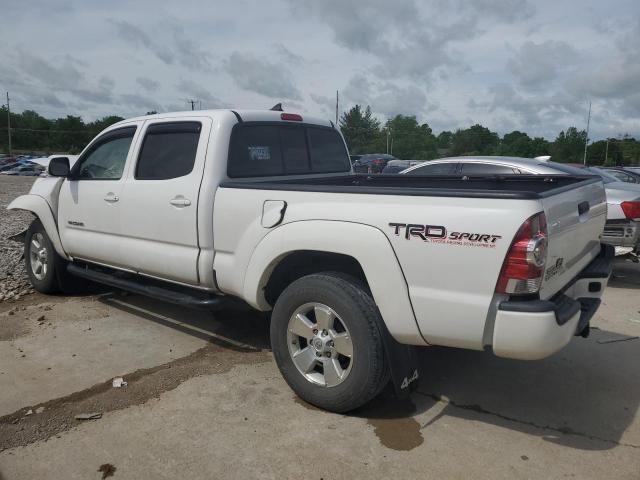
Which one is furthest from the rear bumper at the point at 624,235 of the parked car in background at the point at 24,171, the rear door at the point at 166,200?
the parked car in background at the point at 24,171

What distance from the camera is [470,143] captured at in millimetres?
55000

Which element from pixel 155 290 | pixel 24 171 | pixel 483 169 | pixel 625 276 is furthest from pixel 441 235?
pixel 24 171

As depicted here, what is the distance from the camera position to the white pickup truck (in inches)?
109

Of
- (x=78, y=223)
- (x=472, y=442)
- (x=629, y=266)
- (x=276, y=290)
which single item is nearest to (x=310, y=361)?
(x=276, y=290)

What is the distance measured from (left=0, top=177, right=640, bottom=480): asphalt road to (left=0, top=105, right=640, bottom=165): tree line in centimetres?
3916

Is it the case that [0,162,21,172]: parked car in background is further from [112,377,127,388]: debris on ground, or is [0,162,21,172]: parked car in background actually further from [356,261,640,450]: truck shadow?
[356,261,640,450]: truck shadow

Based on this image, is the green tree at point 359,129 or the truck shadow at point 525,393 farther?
the green tree at point 359,129

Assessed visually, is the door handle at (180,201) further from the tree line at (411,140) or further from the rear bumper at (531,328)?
Answer: the tree line at (411,140)

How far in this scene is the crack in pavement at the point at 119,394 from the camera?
10.7 ft

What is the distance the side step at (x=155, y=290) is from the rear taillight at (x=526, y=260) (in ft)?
6.82

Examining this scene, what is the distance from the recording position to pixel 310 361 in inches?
137

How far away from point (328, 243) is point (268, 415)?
114 centimetres

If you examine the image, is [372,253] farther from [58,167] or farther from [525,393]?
[58,167]

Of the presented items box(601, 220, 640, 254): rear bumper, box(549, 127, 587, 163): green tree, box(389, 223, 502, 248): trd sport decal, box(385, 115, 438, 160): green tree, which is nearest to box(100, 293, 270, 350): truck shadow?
box(389, 223, 502, 248): trd sport decal
